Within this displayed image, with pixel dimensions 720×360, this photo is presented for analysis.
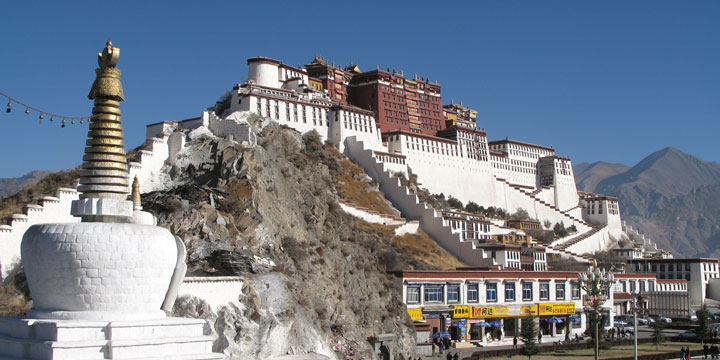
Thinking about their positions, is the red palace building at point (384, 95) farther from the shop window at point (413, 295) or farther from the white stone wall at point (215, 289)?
the white stone wall at point (215, 289)

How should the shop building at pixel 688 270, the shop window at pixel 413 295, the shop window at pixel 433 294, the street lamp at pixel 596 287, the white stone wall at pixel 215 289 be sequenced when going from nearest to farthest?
the white stone wall at pixel 215 289 < the street lamp at pixel 596 287 < the shop window at pixel 413 295 < the shop window at pixel 433 294 < the shop building at pixel 688 270

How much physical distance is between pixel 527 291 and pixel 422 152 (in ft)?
125

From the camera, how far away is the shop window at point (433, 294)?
2135 inches

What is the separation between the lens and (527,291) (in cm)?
6122

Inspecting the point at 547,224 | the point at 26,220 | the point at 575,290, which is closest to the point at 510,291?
the point at 575,290

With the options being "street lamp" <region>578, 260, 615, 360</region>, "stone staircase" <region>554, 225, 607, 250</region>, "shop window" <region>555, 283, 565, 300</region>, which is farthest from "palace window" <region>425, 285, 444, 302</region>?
"stone staircase" <region>554, 225, 607, 250</region>

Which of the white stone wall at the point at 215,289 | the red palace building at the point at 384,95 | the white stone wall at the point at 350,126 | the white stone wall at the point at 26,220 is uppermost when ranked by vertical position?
the red palace building at the point at 384,95

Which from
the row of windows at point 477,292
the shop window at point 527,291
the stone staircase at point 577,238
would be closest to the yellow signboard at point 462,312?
the row of windows at point 477,292

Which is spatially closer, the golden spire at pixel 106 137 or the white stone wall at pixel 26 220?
the golden spire at pixel 106 137

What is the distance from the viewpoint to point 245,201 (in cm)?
4531

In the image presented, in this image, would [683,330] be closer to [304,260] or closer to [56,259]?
[304,260]

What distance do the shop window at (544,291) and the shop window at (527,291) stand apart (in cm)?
145

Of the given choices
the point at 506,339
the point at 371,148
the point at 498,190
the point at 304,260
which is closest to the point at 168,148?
the point at 304,260

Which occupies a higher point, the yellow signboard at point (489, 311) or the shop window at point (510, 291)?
the shop window at point (510, 291)
